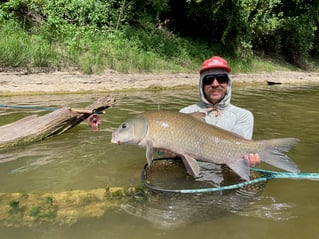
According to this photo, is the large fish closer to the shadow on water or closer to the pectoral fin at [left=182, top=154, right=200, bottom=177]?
the pectoral fin at [left=182, top=154, right=200, bottom=177]

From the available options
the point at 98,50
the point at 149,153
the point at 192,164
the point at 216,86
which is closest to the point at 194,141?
the point at 192,164

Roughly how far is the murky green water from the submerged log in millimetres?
112

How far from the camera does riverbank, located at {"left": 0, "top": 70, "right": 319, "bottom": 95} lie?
1111 cm

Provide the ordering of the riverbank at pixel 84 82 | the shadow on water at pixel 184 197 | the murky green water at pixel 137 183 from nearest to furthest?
the murky green water at pixel 137 183
the shadow on water at pixel 184 197
the riverbank at pixel 84 82

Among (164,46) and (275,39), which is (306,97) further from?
(275,39)

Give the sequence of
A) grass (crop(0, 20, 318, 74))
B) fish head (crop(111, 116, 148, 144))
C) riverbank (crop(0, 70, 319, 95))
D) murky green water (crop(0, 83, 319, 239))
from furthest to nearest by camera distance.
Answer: grass (crop(0, 20, 318, 74)) → riverbank (crop(0, 70, 319, 95)) → fish head (crop(111, 116, 148, 144)) → murky green water (crop(0, 83, 319, 239))

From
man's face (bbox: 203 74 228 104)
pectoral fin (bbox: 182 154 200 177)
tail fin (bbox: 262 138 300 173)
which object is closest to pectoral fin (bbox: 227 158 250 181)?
tail fin (bbox: 262 138 300 173)

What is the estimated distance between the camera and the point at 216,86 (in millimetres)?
4445

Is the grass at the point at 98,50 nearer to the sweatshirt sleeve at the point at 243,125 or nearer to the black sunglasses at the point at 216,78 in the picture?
the black sunglasses at the point at 216,78

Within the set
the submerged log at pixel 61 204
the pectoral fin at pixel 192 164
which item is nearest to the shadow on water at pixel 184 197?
the submerged log at pixel 61 204

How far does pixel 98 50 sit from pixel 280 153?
11129 mm

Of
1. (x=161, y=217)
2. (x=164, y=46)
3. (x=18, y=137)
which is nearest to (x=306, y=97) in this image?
(x=164, y=46)

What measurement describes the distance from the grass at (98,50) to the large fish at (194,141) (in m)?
9.32

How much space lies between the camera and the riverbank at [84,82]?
36.4ft
